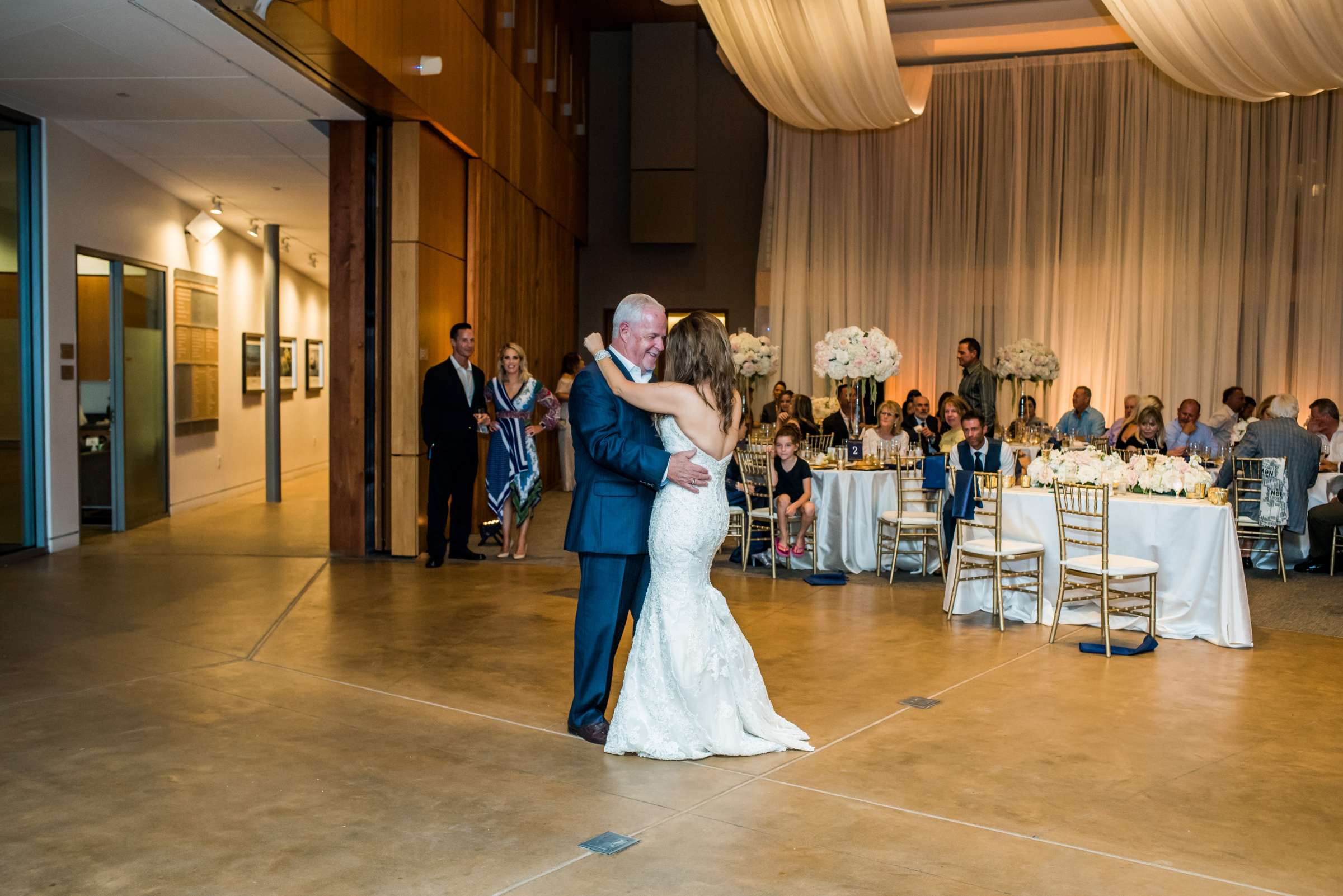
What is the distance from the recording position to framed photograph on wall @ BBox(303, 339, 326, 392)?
17.0 metres

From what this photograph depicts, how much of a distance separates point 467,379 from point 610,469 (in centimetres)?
500

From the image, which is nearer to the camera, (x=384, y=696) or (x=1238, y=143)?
(x=384, y=696)

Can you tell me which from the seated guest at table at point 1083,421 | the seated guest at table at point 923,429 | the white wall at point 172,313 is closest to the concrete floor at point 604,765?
the white wall at point 172,313

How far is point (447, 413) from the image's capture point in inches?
360

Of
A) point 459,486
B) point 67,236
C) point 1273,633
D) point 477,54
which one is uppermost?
point 477,54

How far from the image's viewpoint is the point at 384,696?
5406 millimetres

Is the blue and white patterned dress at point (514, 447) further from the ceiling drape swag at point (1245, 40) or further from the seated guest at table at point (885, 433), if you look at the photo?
the ceiling drape swag at point (1245, 40)

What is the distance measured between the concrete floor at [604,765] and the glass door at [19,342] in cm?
198

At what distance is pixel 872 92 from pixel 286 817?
1011 centimetres

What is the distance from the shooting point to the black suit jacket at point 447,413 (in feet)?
29.9

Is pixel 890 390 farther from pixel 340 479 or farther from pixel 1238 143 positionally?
pixel 340 479

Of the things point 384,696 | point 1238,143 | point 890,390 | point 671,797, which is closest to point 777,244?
point 890,390

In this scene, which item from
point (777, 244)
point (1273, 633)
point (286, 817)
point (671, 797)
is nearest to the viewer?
point (286, 817)

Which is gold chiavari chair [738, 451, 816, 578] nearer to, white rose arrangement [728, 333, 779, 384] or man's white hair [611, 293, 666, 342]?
white rose arrangement [728, 333, 779, 384]
